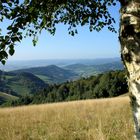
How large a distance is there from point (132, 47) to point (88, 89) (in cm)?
12393

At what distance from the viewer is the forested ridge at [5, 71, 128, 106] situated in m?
111

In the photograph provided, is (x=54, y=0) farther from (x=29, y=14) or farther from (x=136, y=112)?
(x=136, y=112)

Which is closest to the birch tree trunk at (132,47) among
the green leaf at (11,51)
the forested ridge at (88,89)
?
the green leaf at (11,51)

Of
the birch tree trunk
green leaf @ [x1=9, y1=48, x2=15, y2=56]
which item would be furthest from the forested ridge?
the birch tree trunk

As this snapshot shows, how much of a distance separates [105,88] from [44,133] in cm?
10261

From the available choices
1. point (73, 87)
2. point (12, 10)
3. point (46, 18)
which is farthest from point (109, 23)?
point (73, 87)

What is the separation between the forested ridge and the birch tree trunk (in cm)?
8992

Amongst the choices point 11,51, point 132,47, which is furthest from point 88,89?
point 132,47

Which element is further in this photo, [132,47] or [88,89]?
[88,89]

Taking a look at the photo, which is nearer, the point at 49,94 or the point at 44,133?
the point at 44,133

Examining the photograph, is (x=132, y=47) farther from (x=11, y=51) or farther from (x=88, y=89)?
(x=88, y=89)

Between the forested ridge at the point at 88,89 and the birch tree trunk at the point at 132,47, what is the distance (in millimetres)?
89924

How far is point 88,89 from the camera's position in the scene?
128 m

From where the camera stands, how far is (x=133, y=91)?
14.6 feet
